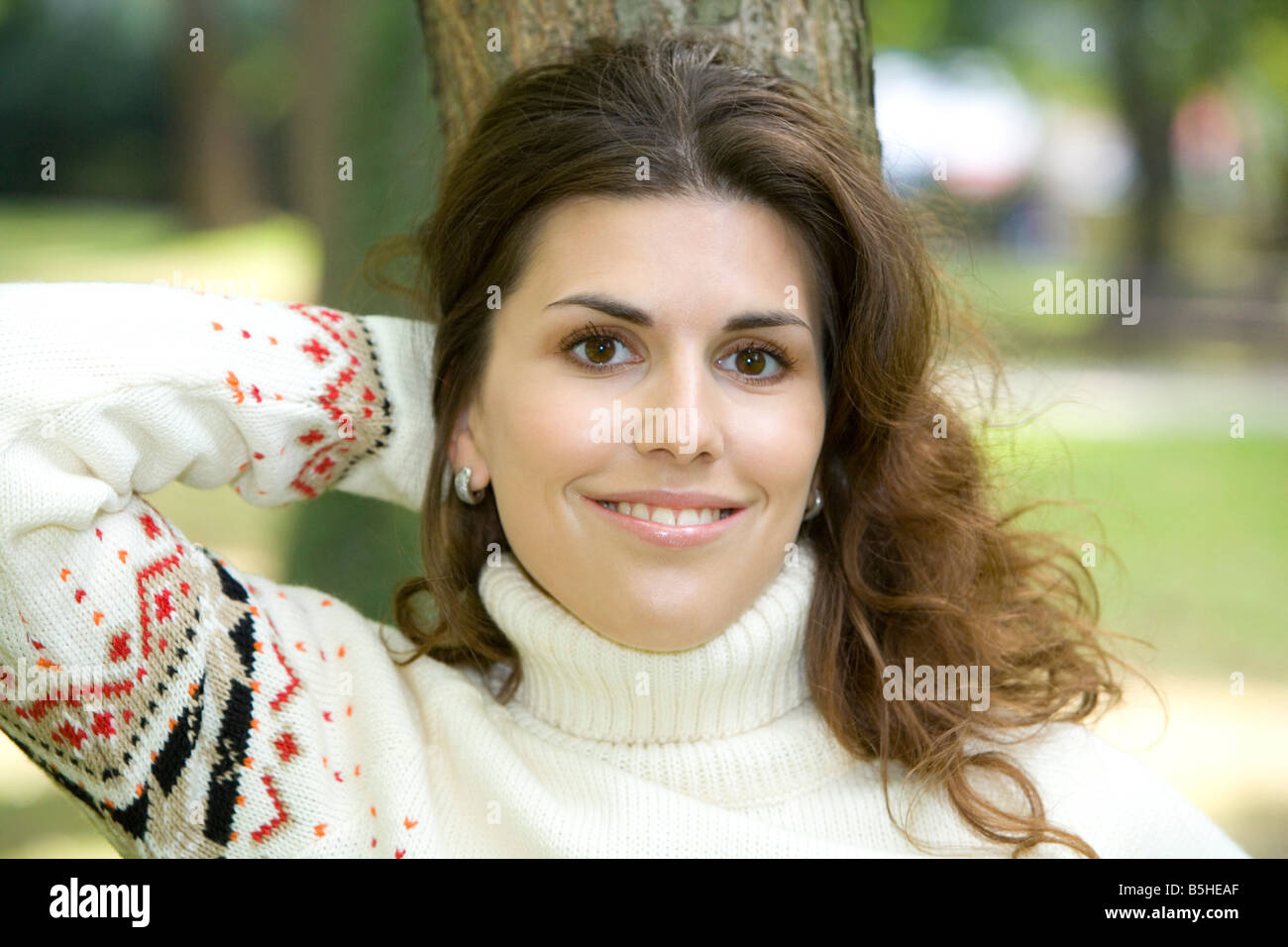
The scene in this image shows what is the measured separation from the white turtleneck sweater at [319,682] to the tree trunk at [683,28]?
2.07 feet

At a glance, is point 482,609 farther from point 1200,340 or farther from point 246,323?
point 1200,340

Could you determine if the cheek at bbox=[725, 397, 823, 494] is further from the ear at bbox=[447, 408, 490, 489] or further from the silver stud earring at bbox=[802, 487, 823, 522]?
the ear at bbox=[447, 408, 490, 489]

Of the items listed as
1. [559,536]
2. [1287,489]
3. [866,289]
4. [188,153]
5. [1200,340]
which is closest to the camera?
[559,536]

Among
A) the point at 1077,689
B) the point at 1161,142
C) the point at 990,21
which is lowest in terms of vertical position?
the point at 1077,689

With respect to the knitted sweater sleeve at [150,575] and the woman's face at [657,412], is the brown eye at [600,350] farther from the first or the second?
the knitted sweater sleeve at [150,575]

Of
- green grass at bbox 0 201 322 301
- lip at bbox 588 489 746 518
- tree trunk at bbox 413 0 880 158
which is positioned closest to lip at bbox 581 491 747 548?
lip at bbox 588 489 746 518

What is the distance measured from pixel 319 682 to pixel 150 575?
37 cm

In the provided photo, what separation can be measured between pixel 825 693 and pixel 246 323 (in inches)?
46.9

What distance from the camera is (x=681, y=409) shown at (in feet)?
6.78

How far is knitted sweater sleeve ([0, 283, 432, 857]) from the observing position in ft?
6.36

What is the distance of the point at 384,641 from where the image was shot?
7.89 ft

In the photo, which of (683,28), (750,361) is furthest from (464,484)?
(683,28)

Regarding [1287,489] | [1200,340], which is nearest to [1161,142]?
[1200,340]

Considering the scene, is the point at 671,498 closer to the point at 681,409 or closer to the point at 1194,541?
the point at 681,409
